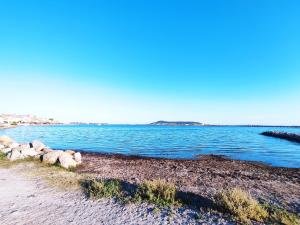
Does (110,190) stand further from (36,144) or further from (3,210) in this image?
(36,144)

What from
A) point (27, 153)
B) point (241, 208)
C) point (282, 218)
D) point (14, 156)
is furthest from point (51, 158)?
point (282, 218)

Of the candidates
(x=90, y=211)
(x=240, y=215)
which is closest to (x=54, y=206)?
(x=90, y=211)

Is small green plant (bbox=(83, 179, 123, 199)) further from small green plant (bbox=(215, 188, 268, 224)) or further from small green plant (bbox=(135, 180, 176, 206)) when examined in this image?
small green plant (bbox=(215, 188, 268, 224))

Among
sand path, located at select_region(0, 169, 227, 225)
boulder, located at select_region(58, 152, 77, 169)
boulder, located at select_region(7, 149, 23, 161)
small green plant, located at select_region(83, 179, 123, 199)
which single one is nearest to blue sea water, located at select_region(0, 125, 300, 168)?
boulder, located at select_region(58, 152, 77, 169)

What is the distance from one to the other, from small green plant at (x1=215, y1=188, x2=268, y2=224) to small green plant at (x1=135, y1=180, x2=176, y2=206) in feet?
5.94

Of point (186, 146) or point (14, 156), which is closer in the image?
point (14, 156)

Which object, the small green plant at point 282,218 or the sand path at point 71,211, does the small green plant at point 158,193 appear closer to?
the sand path at point 71,211

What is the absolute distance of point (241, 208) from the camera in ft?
23.1

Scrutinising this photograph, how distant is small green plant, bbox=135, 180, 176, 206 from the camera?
8375 millimetres

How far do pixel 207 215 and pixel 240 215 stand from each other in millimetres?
1021

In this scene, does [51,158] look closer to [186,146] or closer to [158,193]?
[158,193]

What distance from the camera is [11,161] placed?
56.9 feet

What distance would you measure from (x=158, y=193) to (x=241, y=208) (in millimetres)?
3361

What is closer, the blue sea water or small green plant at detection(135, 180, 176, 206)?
small green plant at detection(135, 180, 176, 206)
